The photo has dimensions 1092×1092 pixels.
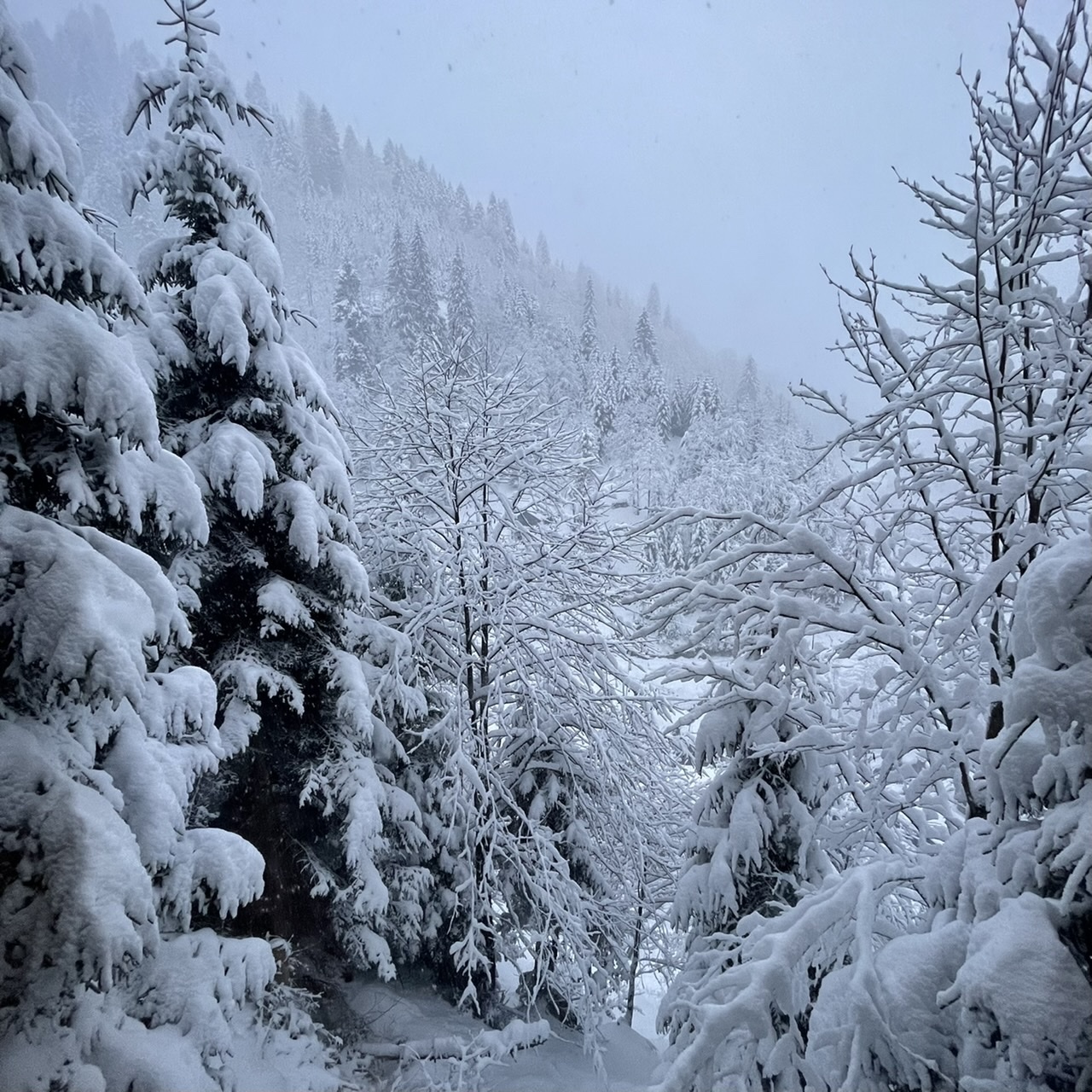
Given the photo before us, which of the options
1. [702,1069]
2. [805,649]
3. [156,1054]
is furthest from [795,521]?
[156,1054]

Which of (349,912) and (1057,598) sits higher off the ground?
(1057,598)

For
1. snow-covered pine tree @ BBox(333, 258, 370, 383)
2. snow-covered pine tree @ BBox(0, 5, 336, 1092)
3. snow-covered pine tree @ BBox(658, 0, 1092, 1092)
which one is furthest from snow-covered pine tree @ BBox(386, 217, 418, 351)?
snow-covered pine tree @ BBox(658, 0, 1092, 1092)

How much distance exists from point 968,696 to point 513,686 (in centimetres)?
674

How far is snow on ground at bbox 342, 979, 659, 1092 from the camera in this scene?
20.6ft

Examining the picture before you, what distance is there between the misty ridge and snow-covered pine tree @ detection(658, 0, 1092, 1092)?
0.02m

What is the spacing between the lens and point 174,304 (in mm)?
6359

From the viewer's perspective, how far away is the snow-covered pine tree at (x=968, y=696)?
73.0 inches

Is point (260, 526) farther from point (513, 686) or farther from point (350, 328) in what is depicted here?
point (350, 328)

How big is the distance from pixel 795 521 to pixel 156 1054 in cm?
520

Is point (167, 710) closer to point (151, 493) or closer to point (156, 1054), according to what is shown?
point (151, 493)

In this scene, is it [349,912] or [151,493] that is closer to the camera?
[151,493]

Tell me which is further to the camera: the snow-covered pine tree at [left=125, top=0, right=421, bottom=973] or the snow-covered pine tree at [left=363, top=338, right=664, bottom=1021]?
the snow-covered pine tree at [left=363, top=338, right=664, bottom=1021]

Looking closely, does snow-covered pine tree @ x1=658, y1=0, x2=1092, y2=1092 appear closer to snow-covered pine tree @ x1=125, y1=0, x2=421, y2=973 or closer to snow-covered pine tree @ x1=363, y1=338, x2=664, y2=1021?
snow-covered pine tree @ x1=363, y1=338, x2=664, y2=1021

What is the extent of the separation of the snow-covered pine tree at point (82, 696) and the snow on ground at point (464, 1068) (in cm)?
275
